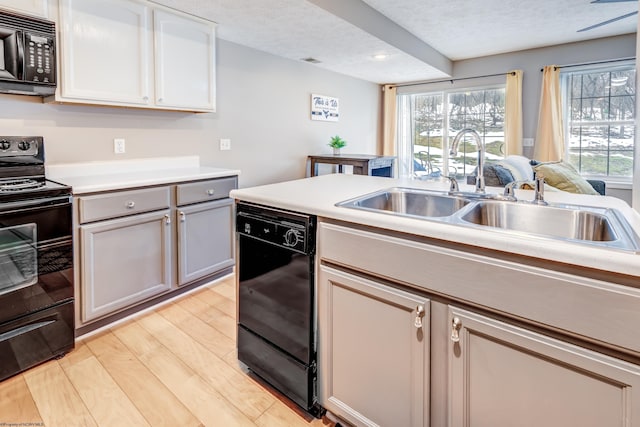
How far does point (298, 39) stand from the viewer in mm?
3482

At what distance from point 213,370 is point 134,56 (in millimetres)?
2102

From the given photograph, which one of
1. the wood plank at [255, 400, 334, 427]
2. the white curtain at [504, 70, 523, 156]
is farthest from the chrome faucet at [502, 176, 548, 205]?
the white curtain at [504, 70, 523, 156]

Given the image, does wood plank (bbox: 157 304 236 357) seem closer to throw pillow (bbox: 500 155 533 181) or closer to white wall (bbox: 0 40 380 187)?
white wall (bbox: 0 40 380 187)

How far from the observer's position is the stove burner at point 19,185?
71.3 inches

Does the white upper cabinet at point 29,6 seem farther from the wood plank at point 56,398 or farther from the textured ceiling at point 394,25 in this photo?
the wood plank at point 56,398

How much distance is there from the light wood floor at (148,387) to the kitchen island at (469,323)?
44cm

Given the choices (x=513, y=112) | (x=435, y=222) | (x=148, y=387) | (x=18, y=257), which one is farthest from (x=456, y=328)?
(x=513, y=112)

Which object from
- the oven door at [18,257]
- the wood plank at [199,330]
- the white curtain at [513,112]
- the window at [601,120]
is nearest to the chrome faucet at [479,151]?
A: the wood plank at [199,330]

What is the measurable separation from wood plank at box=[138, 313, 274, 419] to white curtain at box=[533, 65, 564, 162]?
4610 mm

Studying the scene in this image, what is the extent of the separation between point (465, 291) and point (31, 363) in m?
2.11

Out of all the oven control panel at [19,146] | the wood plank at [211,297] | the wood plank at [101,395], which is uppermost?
the oven control panel at [19,146]

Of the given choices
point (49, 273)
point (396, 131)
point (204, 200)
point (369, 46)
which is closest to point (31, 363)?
point (49, 273)

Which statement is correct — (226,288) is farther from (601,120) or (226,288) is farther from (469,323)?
(601,120)

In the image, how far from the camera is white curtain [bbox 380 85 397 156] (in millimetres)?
6062
